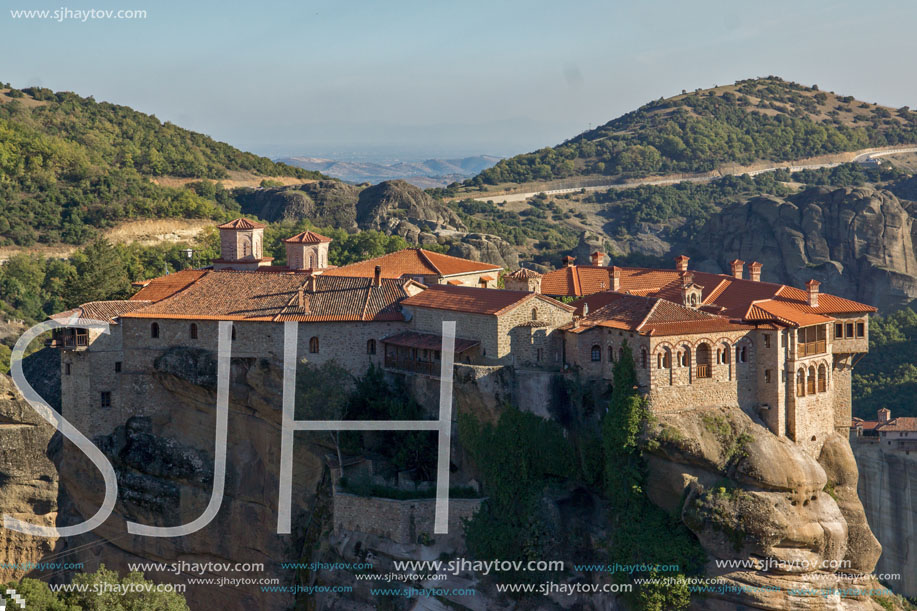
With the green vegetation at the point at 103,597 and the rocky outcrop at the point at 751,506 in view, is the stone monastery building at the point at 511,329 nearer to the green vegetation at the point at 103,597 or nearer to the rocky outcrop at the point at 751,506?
the rocky outcrop at the point at 751,506

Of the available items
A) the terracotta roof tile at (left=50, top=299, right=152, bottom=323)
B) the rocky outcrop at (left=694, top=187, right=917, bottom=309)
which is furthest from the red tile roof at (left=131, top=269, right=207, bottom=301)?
the rocky outcrop at (left=694, top=187, right=917, bottom=309)

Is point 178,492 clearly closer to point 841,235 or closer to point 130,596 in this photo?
point 130,596

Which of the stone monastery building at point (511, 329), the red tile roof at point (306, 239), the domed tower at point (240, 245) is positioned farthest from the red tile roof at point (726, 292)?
the domed tower at point (240, 245)

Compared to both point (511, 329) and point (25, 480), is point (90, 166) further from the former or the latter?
point (511, 329)

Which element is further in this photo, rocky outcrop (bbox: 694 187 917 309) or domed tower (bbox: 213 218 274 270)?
rocky outcrop (bbox: 694 187 917 309)

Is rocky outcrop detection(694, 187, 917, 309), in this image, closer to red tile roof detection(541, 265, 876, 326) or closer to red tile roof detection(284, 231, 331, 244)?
red tile roof detection(541, 265, 876, 326)

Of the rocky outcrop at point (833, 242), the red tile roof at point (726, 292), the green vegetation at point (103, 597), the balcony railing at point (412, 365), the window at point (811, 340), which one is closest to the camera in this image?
the green vegetation at point (103, 597)

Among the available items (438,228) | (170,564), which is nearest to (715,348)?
(170,564)
